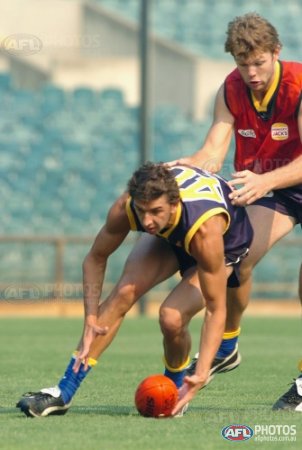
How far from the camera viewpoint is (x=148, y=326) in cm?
1577

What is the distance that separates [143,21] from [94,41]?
3398 millimetres

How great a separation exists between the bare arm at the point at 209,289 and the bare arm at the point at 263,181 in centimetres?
30

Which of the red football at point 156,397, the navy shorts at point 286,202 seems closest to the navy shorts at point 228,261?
the navy shorts at point 286,202

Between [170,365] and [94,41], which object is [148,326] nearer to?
[94,41]

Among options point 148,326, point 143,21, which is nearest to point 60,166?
point 143,21

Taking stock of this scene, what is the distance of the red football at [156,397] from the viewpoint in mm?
6176

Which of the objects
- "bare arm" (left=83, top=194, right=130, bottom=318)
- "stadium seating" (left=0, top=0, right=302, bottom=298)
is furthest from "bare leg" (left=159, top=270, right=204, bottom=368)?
"stadium seating" (left=0, top=0, right=302, bottom=298)

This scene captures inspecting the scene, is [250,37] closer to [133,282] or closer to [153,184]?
[153,184]

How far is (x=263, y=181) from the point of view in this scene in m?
6.51

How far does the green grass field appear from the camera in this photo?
543 centimetres

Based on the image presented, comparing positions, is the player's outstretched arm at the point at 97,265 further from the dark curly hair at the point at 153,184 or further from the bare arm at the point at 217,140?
the bare arm at the point at 217,140

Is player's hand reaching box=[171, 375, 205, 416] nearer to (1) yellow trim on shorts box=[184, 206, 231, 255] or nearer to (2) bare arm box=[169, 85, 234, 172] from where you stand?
(1) yellow trim on shorts box=[184, 206, 231, 255]

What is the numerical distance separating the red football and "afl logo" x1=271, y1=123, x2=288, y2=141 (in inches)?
67.0

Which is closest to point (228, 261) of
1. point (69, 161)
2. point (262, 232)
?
point (262, 232)
